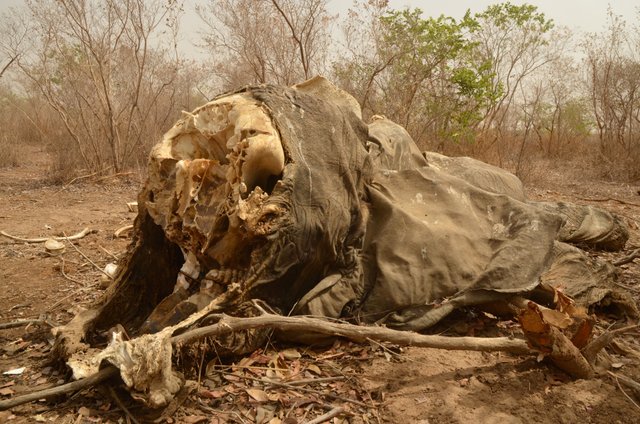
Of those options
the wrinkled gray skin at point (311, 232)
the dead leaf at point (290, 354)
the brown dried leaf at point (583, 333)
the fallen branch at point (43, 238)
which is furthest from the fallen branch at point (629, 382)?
the fallen branch at point (43, 238)

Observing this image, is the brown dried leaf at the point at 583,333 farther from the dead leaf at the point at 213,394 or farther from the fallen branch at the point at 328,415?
the dead leaf at the point at 213,394

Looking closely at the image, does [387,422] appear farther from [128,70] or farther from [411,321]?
[128,70]

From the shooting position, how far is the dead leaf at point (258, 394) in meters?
2.06

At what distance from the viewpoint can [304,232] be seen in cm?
242

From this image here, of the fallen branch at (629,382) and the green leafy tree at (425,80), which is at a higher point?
the green leafy tree at (425,80)

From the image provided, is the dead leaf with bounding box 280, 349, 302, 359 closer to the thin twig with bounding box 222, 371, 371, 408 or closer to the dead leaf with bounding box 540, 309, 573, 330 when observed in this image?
the thin twig with bounding box 222, 371, 371, 408

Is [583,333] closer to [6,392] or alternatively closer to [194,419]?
[194,419]

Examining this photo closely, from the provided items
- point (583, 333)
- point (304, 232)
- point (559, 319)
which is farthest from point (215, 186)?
point (583, 333)

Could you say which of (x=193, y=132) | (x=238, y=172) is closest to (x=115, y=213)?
→ (x=193, y=132)

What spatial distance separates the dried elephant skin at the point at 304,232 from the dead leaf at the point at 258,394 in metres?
0.37

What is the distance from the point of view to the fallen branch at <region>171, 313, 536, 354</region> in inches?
77.3

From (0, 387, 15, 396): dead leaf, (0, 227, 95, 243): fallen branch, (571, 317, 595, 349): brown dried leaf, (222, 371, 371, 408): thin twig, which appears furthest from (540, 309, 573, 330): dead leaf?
(0, 227, 95, 243): fallen branch

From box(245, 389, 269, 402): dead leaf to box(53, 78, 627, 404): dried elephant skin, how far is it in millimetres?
367

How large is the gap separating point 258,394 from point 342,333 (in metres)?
0.44
